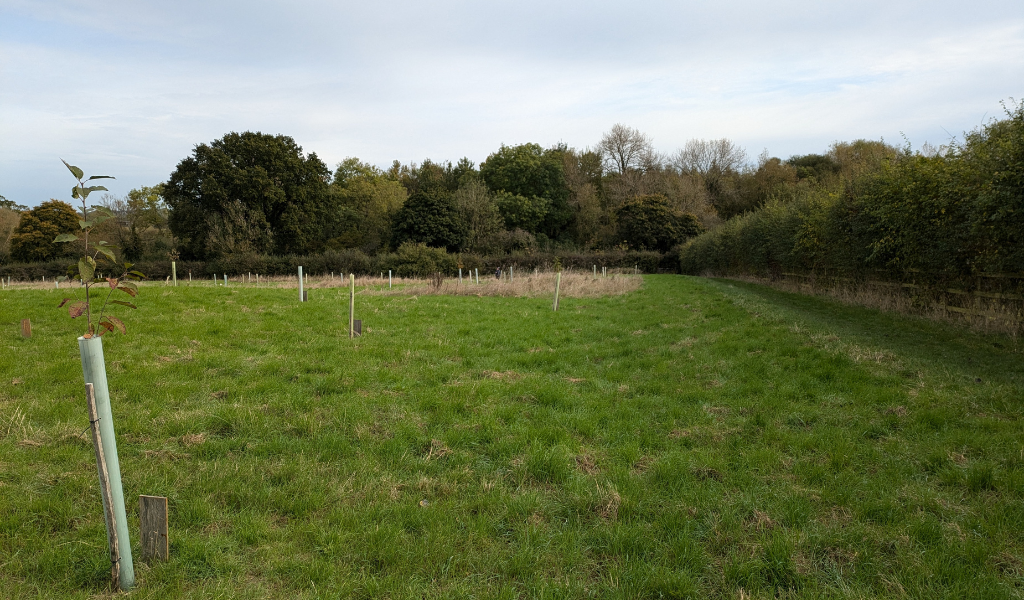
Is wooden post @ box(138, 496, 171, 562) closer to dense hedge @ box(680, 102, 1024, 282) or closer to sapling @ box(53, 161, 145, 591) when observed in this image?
sapling @ box(53, 161, 145, 591)

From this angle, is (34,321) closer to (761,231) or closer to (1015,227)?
(1015,227)

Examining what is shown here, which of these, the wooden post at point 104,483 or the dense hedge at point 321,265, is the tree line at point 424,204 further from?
the wooden post at point 104,483

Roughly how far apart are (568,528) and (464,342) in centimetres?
622

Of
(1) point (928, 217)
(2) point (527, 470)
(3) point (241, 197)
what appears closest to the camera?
(2) point (527, 470)

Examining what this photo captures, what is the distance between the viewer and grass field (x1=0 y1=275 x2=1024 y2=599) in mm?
2865

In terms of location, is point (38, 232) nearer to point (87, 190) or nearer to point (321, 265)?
point (321, 265)

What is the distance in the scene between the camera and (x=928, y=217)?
1215cm

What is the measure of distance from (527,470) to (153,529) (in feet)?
8.15

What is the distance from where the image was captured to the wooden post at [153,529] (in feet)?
9.10

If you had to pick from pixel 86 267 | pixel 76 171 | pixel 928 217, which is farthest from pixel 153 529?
pixel 928 217

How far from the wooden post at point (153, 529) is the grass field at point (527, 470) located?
0.11 metres

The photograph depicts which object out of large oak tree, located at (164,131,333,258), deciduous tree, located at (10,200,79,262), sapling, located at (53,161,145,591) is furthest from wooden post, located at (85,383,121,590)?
deciduous tree, located at (10,200,79,262)

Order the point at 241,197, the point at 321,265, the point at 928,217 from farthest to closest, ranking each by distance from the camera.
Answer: the point at 241,197 < the point at 321,265 < the point at 928,217

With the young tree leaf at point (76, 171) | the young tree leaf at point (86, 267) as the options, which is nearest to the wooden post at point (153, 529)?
the young tree leaf at point (86, 267)
